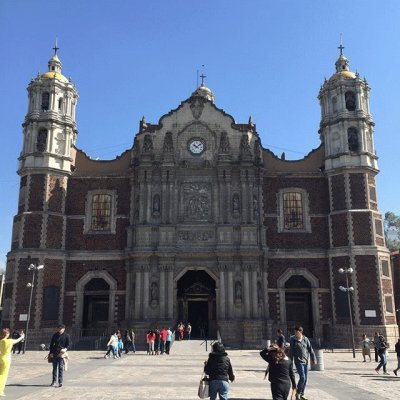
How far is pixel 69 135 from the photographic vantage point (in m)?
39.1

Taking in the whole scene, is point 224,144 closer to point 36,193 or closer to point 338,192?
point 338,192

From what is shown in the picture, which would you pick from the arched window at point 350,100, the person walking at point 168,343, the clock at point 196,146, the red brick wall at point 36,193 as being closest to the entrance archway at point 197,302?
the person walking at point 168,343

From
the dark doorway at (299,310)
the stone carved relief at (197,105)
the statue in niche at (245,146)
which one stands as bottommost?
the dark doorway at (299,310)

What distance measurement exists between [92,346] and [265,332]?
39.9ft

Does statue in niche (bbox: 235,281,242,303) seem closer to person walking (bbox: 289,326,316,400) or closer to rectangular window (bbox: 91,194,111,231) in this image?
rectangular window (bbox: 91,194,111,231)

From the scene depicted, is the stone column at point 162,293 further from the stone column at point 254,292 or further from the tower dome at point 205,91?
the tower dome at point 205,91

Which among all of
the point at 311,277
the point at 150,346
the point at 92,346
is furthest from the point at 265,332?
the point at 92,346

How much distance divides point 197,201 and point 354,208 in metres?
11.7

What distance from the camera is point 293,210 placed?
37.9 m

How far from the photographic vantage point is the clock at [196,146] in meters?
38.4

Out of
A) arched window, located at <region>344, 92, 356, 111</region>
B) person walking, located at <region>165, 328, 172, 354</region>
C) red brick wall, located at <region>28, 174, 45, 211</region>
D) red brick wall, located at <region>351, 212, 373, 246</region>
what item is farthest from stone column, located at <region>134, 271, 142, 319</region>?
arched window, located at <region>344, 92, 356, 111</region>

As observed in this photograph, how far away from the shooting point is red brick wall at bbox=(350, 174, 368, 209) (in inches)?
1410

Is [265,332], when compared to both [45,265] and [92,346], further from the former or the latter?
[45,265]

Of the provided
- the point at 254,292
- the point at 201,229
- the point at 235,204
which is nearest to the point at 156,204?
the point at 201,229
